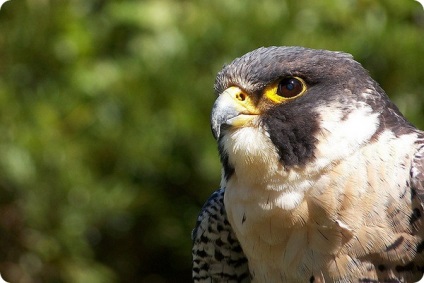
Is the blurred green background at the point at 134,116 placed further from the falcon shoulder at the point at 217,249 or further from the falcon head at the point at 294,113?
the falcon head at the point at 294,113

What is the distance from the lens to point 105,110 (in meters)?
6.27

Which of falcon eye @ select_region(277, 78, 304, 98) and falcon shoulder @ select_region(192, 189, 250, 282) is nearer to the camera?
falcon eye @ select_region(277, 78, 304, 98)

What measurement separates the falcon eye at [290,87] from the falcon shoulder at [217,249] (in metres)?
0.58

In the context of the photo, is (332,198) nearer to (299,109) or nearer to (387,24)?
(299,109)

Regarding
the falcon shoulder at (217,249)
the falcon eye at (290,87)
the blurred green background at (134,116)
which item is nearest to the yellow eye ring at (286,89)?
the falcon eye at (290,87)

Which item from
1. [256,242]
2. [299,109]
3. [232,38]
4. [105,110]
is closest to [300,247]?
[256,242]

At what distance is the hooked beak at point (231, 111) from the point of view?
3.46 m

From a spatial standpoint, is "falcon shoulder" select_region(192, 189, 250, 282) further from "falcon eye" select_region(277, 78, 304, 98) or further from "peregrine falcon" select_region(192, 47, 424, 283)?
"falcon eye" select_region(277, 78, 304, 98)

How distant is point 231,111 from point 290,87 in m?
0.25

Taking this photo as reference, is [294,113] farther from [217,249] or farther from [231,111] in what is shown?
[217,249]

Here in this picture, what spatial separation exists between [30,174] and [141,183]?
2.45 ft

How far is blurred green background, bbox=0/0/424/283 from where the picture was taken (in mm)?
5871

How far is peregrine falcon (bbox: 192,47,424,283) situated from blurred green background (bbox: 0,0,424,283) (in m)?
2.21

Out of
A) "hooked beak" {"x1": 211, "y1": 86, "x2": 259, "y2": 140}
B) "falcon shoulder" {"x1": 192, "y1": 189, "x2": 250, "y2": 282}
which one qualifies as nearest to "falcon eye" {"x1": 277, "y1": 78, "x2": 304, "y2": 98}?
"hooked beak" {"x1": 211, "y1": 86, "x2": 259, "y2": 140}
